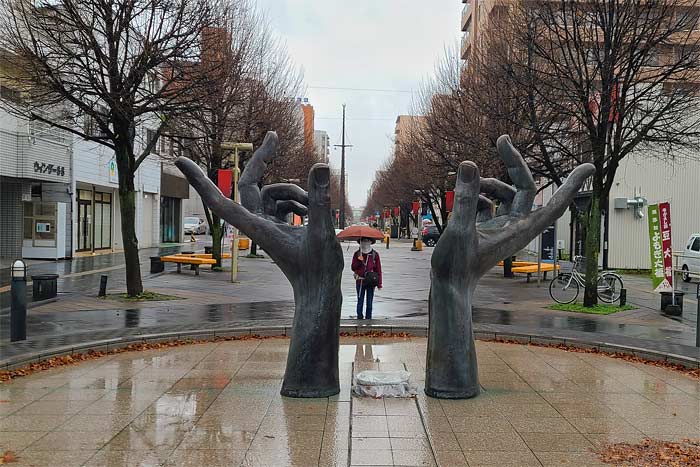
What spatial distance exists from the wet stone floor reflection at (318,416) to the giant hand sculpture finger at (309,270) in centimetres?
29

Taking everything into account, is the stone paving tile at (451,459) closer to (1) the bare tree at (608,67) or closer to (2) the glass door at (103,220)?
(1) the bare tree at (608,67)

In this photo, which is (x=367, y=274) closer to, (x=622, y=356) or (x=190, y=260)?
(x=622, y=356)

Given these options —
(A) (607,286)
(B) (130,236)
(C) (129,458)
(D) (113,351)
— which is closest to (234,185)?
(B) (130,236)

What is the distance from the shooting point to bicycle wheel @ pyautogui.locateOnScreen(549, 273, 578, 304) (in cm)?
1828

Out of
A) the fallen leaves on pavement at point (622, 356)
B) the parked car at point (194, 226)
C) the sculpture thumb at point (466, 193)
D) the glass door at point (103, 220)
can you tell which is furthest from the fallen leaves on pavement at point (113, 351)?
the parked car at point (194, 226)

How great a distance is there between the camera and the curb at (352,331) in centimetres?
975

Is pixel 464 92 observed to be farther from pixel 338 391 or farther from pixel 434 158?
pixel 338 391

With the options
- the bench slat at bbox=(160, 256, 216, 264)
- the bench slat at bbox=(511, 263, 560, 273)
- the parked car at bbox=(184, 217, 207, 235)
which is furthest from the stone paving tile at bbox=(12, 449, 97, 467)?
the parked car at bbox=(184, 217, 207, 235)

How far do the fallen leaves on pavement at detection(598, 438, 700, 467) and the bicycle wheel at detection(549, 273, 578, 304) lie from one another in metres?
11.9

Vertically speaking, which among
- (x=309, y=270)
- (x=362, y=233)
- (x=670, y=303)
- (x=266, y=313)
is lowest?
(x=266, y=313)

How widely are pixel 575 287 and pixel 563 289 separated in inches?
12.6

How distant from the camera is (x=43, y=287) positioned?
16.8 m

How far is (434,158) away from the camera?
33.9 meters

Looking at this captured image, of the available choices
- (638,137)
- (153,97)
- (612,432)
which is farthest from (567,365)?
(153,97)
